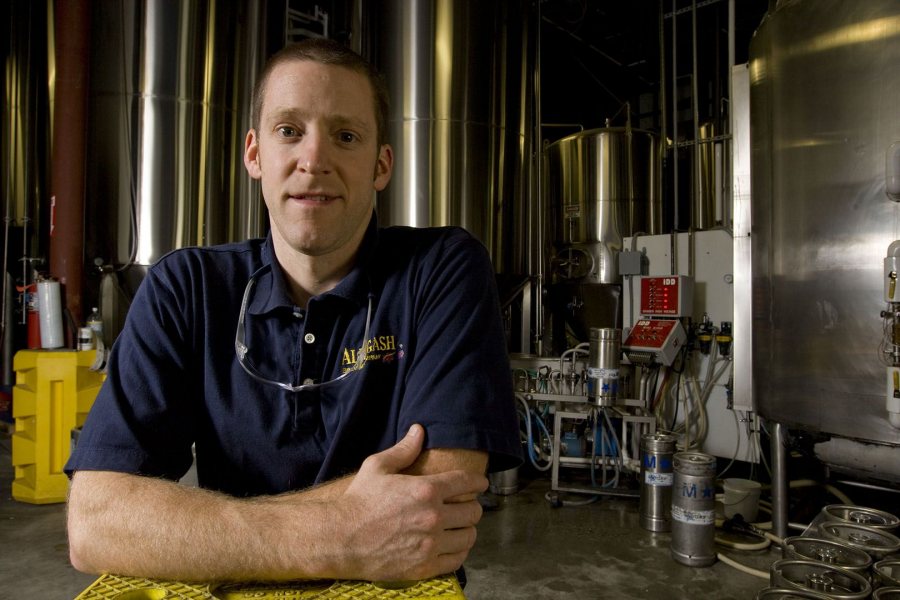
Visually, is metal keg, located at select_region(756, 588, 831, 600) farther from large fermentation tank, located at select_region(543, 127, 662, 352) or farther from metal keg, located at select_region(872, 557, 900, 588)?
large fermentation tank, located at select_region(543, 127, 662, 352)

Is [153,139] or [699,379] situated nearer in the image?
[153,139]

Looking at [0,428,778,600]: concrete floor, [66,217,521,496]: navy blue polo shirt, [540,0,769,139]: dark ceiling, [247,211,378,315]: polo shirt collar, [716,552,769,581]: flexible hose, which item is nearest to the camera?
[66,217,521,496]: navy blue polo shirt

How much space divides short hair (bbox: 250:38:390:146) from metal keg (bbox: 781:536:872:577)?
1.80m

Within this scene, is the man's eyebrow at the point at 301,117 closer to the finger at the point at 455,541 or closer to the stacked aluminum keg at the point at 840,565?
the finger at the point at 455,541

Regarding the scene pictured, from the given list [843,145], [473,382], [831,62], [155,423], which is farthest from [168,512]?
[831,62]

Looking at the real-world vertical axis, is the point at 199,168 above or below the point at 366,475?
above

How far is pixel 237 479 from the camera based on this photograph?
112cm

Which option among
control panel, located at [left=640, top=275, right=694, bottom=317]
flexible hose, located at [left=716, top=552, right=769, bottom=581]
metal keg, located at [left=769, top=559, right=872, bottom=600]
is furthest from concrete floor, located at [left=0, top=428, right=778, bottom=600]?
control panel, located at [left=640, top=275, right=694, bottom=317]

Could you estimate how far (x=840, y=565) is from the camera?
1761mm

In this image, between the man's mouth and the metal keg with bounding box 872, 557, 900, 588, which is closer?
the man's mouth

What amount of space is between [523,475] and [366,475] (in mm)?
3344

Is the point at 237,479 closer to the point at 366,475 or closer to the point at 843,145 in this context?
the point at 366,475

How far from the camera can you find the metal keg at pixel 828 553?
1.76 metres

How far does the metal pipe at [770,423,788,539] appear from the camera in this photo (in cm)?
266
